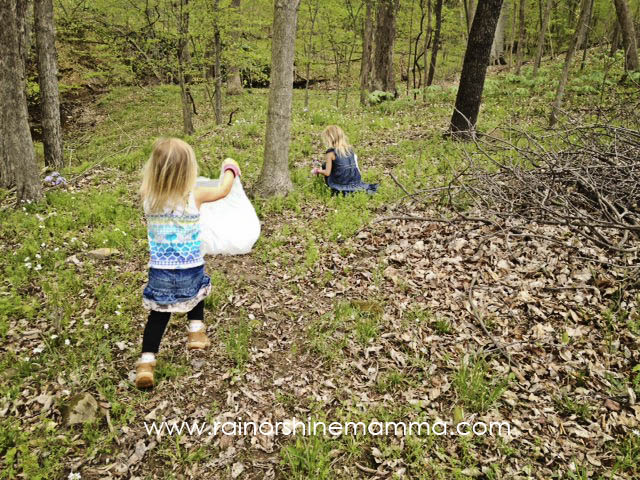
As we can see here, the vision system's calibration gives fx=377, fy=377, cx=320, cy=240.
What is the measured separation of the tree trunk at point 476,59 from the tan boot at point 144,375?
7263mm

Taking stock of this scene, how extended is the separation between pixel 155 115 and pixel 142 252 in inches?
611

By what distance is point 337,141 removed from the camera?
24.3 feet

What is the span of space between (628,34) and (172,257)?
53.2 ft

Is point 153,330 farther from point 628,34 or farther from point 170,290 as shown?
point 628,34

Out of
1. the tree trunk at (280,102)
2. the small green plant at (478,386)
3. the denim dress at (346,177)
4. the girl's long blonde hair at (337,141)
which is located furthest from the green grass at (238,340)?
the girl's long blonde hair at (337,141)

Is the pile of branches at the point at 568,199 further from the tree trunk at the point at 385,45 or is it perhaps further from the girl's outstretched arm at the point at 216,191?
the tree trunk at the point at 385,45

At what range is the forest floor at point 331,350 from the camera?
3078mm

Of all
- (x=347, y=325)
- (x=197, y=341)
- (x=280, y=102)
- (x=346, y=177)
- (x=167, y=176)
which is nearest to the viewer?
(x=167, y=176)

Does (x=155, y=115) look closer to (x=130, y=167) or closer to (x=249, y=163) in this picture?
(x=130, y=167)

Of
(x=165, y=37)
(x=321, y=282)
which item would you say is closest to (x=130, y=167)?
(x=165, y=37)

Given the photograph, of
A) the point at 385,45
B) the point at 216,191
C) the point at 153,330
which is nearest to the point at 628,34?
the point at 385,45

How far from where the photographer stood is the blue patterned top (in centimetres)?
359

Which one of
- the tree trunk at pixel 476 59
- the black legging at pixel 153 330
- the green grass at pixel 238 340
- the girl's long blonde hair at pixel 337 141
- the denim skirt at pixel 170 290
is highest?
the tree trunk at pixel 476 59

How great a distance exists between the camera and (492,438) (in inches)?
125
